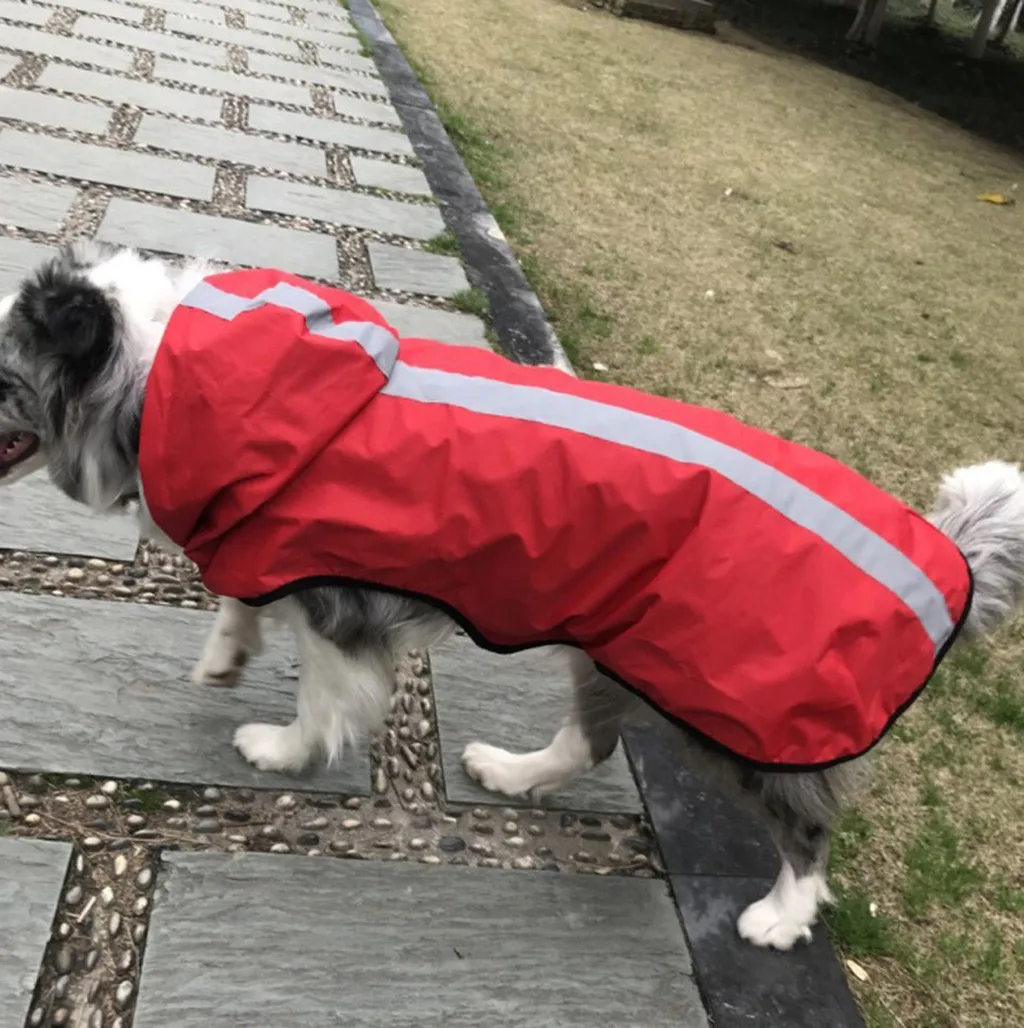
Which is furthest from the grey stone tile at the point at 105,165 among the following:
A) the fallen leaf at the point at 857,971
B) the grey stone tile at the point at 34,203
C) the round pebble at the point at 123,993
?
the fallen leaf at the point at 857,971

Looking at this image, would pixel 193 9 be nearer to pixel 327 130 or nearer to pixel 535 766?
pixel 327 130

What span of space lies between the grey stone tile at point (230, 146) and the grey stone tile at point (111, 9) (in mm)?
2337

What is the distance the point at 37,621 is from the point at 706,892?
1827mm

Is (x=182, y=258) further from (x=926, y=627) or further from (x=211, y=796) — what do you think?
(x=926, y=627)

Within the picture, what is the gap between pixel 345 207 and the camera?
5398 mm

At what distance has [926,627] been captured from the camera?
1.99 metres

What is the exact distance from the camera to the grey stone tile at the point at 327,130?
6.25m

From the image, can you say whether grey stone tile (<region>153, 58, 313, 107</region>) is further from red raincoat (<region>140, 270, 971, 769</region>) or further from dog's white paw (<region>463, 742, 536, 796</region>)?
dog's white paw (<region>463, 742, 536, 796</region>)

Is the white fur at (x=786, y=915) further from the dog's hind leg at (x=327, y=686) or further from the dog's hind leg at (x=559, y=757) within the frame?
the dog's hind leg at (x=327, y=686)

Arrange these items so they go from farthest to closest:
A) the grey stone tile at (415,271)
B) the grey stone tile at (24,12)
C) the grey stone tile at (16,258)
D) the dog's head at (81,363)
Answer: the grey stone tile at (24,12) < the grey stone tile at (415,271) < the grey stone tile at (16,258) < the dog's head at (81,363)

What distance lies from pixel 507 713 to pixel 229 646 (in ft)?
2.51

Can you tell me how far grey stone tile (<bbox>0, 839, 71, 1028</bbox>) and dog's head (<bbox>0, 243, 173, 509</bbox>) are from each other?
755 mm

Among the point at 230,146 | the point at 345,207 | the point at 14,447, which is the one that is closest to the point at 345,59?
the point at 230,146

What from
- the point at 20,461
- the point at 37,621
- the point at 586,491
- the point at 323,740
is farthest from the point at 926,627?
the point at 37,621
